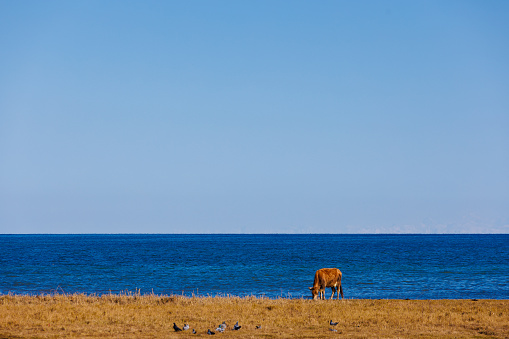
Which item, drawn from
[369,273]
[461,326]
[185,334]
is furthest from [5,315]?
[369,273]

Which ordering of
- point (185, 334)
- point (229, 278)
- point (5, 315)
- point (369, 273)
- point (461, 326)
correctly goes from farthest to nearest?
point (369, 273) → point (229, 278) → point (5, 315) → point (461, 326) → point (185, 334)

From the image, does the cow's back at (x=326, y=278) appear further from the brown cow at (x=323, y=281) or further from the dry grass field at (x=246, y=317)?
the dry grass field at (x=246, y=317)

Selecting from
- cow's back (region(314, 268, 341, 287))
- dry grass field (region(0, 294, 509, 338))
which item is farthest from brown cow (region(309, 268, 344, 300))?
dry grass field (region(0, 294, 509, 338))

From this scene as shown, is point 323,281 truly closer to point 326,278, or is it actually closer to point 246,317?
point 326,278

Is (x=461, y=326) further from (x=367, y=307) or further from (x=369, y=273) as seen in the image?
(x=369, y=273)

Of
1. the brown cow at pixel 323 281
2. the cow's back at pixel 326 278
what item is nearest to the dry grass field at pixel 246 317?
the brown cow at pixel 323 281

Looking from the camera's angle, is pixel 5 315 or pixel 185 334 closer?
pixel 185 334

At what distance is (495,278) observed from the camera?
44812 mm

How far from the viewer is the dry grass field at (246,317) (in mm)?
17234

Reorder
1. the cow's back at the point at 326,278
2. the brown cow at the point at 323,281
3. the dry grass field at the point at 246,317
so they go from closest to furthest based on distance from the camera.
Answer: the dry grass field at the point at 246,317 < the brown cow at the point at 323,281 < the cow's back at the point at 326,278

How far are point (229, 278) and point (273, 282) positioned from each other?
17.2 feet

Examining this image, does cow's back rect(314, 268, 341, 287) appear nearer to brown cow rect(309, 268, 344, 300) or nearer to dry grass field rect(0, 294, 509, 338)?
brown cow rect(309, 268, 344, 300)

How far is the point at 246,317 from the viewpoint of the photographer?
66.4 feet

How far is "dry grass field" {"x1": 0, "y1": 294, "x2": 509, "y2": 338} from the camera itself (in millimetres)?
17234
